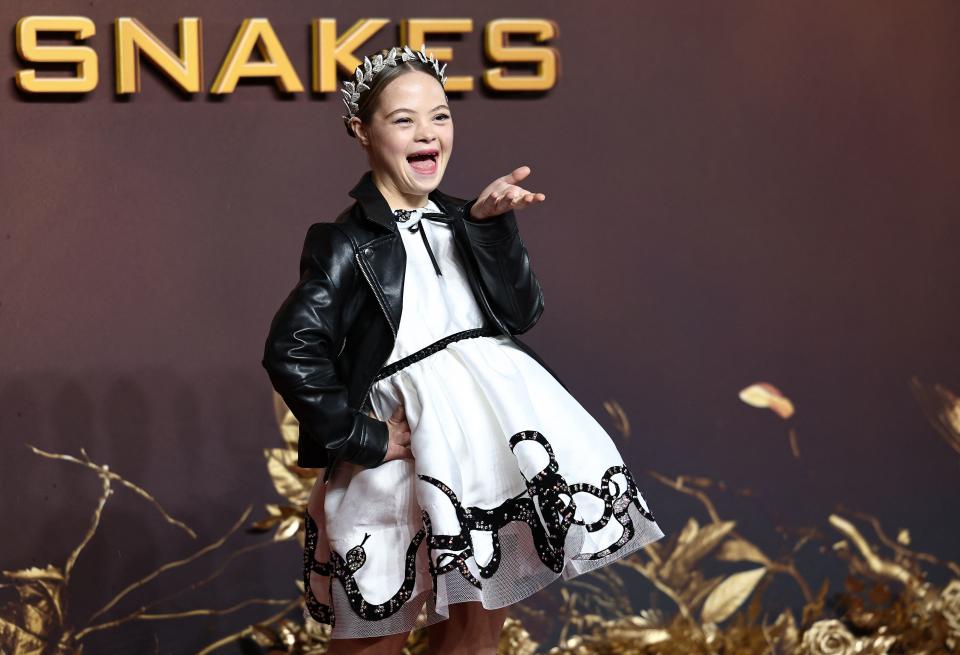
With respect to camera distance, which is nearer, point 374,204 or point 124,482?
point 374,204

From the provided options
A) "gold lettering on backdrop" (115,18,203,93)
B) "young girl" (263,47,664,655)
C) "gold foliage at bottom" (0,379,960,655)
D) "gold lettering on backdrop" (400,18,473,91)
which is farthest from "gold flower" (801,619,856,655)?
"gold lettering on backdrop" (115,18,203,93)

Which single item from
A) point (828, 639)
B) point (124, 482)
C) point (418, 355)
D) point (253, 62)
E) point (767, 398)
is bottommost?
point (828, 639)

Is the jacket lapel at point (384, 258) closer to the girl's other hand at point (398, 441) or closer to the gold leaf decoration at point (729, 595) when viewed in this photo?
the girl's other hand at point (398, 441)

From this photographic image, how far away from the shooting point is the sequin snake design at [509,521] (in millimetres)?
1979

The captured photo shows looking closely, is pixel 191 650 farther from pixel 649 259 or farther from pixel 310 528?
pixel 649 259

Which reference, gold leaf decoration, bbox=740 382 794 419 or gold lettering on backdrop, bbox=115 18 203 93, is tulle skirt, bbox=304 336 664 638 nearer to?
gold lettering on backdrop, bbox=115 18 203 93

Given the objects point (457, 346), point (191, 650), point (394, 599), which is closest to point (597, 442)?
point (457, 346)

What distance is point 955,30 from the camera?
3.49 meters

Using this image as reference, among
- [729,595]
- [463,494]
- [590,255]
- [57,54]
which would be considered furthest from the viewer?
[729,595]

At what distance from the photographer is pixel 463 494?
203 cm

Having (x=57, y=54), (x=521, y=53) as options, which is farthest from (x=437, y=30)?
(x=57, y=54)

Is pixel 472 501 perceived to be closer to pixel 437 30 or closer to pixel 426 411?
pixel 426 411

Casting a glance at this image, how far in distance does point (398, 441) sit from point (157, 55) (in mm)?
1424

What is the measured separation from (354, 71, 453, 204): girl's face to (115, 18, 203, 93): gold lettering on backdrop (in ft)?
3.45
